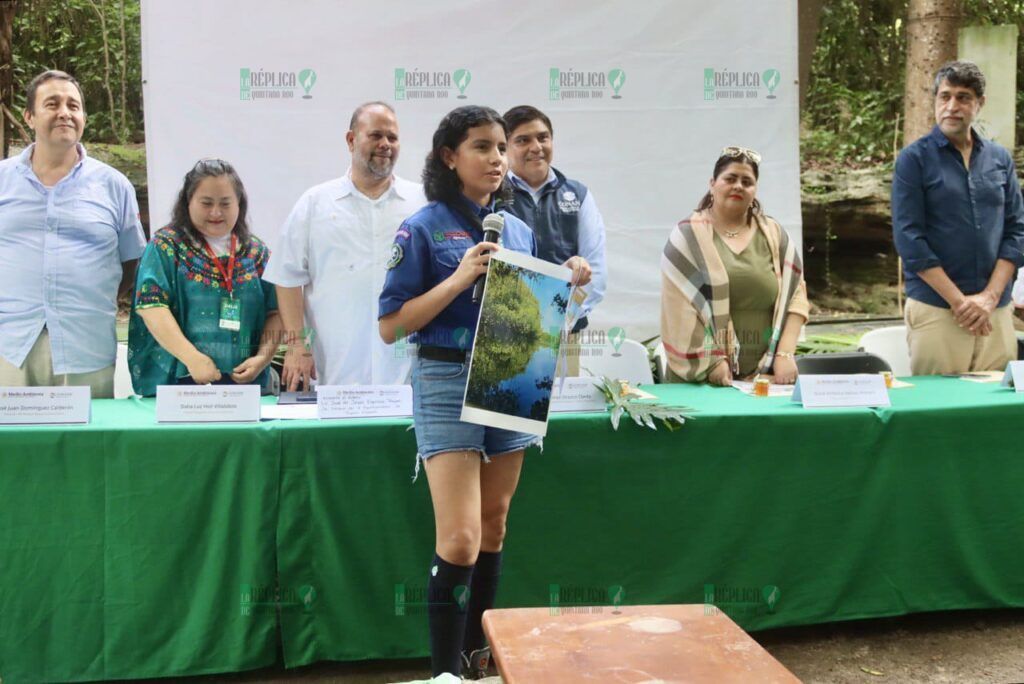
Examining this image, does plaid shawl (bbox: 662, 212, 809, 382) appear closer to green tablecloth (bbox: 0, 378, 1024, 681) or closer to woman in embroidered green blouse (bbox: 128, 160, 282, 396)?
green tablecloth (bbox: 0, 378, 1024, 681)

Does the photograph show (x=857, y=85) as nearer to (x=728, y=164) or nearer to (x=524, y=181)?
(x=728, y=164)

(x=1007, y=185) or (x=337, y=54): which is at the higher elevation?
(x=337, y=54)

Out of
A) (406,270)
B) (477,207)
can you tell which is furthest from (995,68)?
(406,270)

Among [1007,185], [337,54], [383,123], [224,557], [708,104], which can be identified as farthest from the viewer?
[708,104]

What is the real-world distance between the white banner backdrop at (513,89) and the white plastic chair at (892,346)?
76 cm

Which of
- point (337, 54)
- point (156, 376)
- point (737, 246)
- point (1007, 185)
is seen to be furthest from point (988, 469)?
point (337, 54)

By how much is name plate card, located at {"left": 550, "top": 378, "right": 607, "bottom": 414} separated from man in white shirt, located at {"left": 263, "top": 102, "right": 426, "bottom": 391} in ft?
2.57

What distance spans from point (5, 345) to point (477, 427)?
1.71m

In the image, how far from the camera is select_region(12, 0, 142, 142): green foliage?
19.0ft

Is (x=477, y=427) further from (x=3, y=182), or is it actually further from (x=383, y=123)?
(x=3, y=182)

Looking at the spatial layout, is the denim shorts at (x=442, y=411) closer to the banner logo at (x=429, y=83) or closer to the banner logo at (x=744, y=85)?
the banner logo at (x=429, y=83)

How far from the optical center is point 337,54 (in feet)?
13.4

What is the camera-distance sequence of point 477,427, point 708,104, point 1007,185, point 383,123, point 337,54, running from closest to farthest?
1. point 477,427
2. point 383,123
3. point 1007,185
4. point 337,54
5. point 708,104
